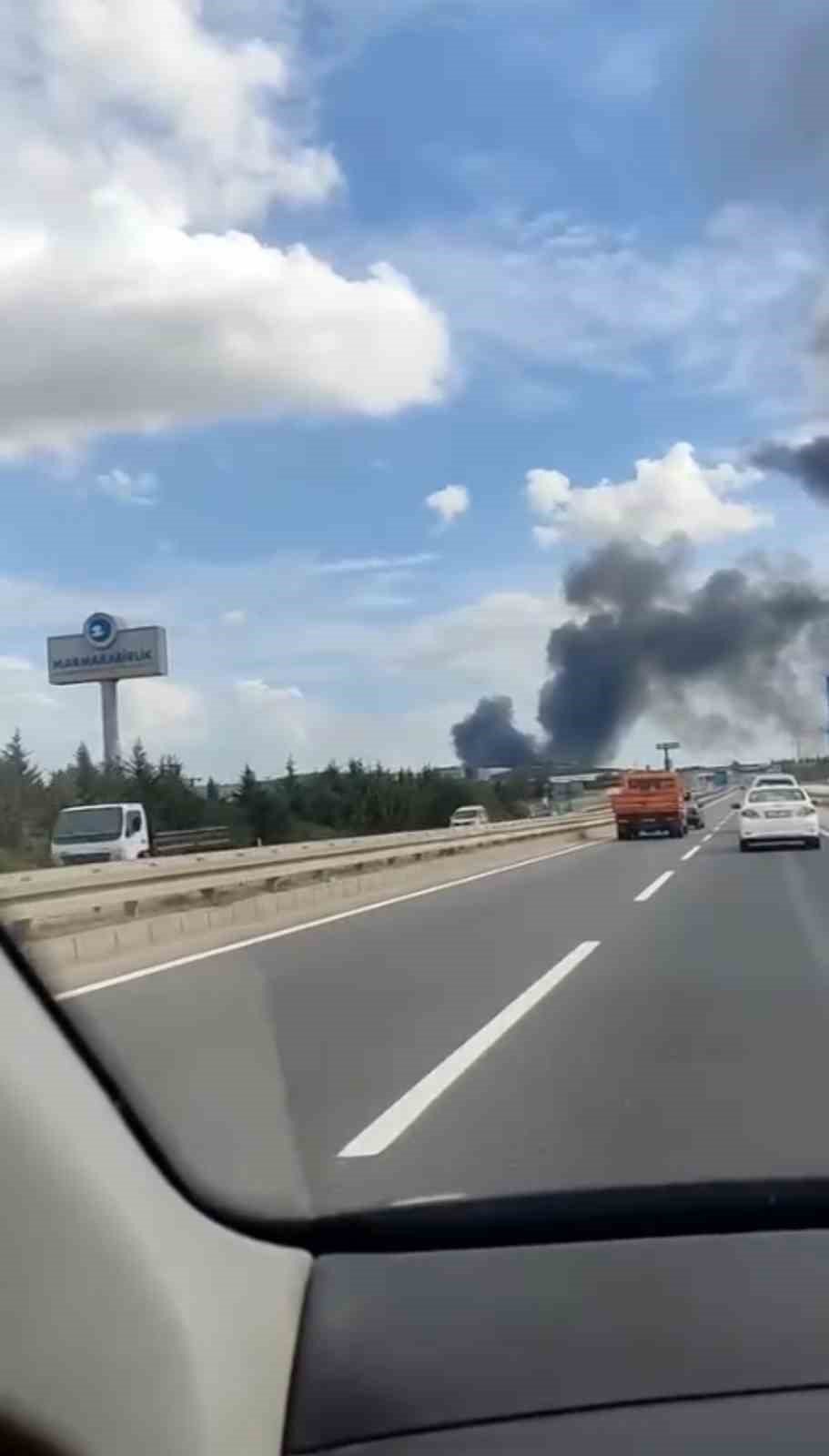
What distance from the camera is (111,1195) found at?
3.08 m

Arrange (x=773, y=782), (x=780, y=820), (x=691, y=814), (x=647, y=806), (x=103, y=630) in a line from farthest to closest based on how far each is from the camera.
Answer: (x=691, y=814), (x=647, y=806), (x=773, y=782), (x=780, y=820), (x=103, y=630)

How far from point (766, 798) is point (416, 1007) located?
1150 inches

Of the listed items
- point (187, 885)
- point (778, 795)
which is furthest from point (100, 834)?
point (778, 795)

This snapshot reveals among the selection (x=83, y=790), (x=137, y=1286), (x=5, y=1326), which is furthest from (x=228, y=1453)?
(x=83, y=790)

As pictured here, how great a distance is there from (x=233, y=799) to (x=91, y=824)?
1.11 m

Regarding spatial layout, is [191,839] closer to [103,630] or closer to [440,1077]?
[440,1077]

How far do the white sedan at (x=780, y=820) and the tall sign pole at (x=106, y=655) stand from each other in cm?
3427

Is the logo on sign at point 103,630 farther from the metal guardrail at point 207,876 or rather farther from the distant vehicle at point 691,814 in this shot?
the distant vehicle at point 691,814

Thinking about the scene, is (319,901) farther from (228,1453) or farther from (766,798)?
(228,1453)

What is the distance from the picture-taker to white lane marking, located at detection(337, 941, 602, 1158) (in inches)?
282

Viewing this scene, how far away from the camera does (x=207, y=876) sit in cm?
2319

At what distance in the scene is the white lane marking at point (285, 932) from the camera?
12.0m

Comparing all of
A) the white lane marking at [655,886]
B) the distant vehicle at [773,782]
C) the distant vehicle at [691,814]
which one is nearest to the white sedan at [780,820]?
the distant vehicle at [773,782]

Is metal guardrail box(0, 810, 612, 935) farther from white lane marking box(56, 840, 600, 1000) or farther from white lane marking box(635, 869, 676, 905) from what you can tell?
white lane marking box(635, 869, 676, 905)
